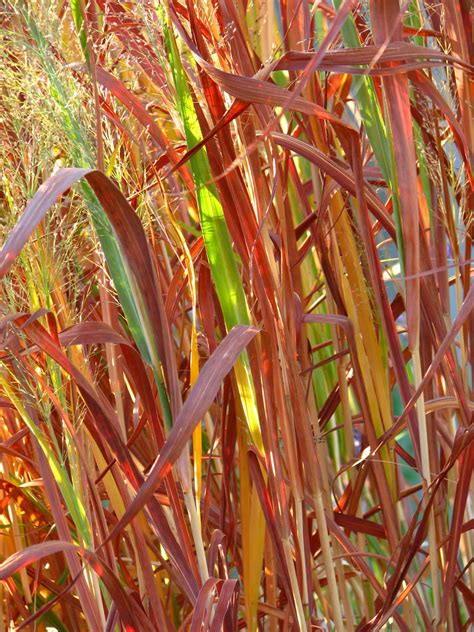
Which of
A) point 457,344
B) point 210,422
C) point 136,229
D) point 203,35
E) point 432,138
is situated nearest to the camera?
point 136,229

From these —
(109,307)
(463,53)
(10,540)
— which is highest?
(463,53)

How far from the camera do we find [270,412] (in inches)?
23.6

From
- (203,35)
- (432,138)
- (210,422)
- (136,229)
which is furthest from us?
(210,422)

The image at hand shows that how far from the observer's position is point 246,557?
66 cm

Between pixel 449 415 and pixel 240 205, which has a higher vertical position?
pixel 240 205

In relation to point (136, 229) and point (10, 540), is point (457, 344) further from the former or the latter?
point (10, 540)

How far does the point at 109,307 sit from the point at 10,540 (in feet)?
1.28

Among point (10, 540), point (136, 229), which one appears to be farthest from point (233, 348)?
point (10, 540)

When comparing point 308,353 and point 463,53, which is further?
point 308,353

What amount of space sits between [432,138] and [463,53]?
0.31 feet

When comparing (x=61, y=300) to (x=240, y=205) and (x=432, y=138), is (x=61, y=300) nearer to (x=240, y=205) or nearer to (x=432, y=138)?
(x=240, y=205)

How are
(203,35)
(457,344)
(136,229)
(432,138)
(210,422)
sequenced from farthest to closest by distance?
1. (210,422)
2. (457,344)
3. (432,138)
4. (203,35)
5. (136,229)

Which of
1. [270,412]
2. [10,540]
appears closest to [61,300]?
[270,412]

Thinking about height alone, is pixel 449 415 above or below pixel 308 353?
below
